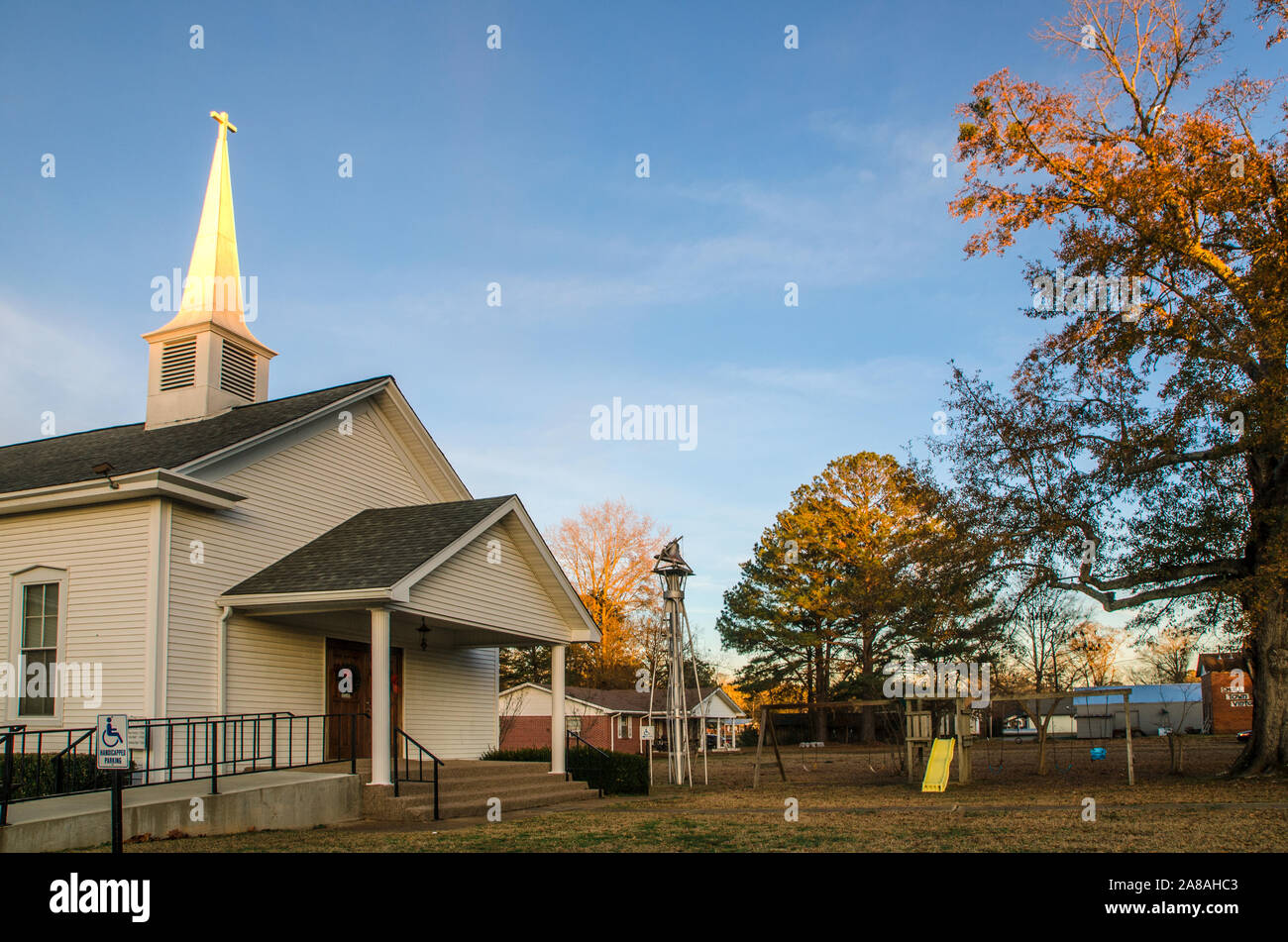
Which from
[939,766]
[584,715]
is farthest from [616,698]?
[939,766]

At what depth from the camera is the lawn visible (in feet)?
33.2

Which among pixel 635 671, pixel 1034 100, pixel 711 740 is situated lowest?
pixel 711 740

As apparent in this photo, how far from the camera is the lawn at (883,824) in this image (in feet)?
33.2

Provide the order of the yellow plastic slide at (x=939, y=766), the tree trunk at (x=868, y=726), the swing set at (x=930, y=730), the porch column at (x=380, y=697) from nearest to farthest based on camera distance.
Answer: the porch column at (x=380, y=697), the yellow plastic slide at (x=939, y=766), the swing set at (x=930, y=730), the tree trunk at (x=868, y=726)

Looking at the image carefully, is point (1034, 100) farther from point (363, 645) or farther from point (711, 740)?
point (711, 740)

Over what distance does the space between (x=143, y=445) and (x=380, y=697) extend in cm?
708

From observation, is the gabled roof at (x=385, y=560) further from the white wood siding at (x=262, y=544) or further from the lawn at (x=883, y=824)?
the lawn at (x=883, y=824)

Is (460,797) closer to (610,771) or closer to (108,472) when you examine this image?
(610,771)

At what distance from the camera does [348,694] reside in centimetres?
1769

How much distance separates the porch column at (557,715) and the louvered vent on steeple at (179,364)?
847 cm

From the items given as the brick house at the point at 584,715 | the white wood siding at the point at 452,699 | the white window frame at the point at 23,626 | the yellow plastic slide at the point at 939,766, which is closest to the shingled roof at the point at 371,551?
the white window frame at the point at 23,626

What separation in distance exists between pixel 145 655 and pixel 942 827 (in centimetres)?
1060
